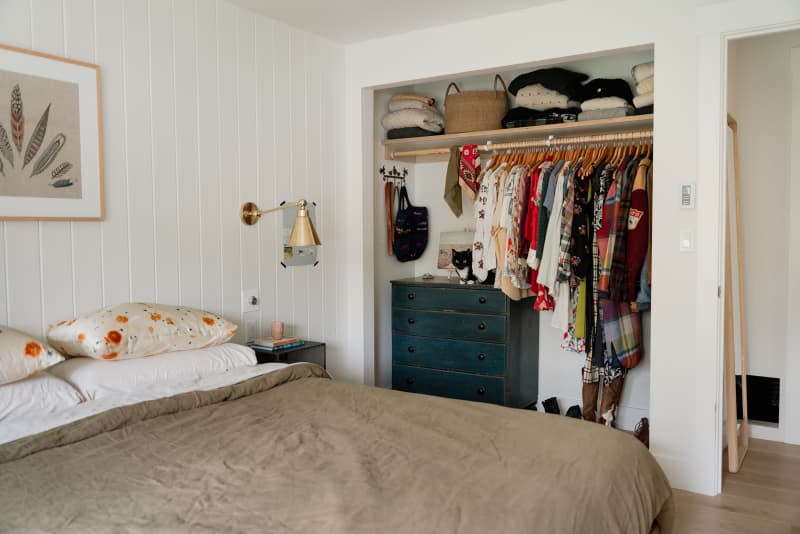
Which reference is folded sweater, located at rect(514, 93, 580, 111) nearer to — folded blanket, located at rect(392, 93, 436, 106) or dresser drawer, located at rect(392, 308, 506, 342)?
folded blanket, located at rect(392, 93, 436, 106)

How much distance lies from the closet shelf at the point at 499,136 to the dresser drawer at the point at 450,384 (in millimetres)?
1389

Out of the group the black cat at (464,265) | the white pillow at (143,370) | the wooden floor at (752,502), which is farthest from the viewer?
the black cat at (464,265)

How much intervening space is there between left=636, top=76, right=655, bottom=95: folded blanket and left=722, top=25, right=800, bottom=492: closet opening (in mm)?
559

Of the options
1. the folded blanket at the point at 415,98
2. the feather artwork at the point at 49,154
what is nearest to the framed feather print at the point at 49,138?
the feather artwork at the point at 49,154

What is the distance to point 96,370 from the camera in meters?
2.27

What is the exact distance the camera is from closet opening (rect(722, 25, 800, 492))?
141 inches

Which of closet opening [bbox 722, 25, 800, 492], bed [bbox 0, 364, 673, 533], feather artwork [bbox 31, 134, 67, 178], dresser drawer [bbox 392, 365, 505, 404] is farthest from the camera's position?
dresser drawer [bbox 392, 365, 505, 404]

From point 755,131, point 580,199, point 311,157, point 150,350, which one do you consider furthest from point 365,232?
point 755,131

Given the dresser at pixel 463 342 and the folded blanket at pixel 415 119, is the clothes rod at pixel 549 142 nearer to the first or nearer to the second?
the folded blanket at pixel 415 119

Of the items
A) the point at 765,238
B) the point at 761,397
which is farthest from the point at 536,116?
the point at 761,397

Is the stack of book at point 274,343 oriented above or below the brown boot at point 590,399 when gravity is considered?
above

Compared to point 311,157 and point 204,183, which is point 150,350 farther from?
point 311,157

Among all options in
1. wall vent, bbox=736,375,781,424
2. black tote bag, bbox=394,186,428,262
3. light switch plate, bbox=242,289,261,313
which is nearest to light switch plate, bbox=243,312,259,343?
light switch plate, bbox=242,289,261,313

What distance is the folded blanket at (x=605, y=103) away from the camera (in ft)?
11.2
